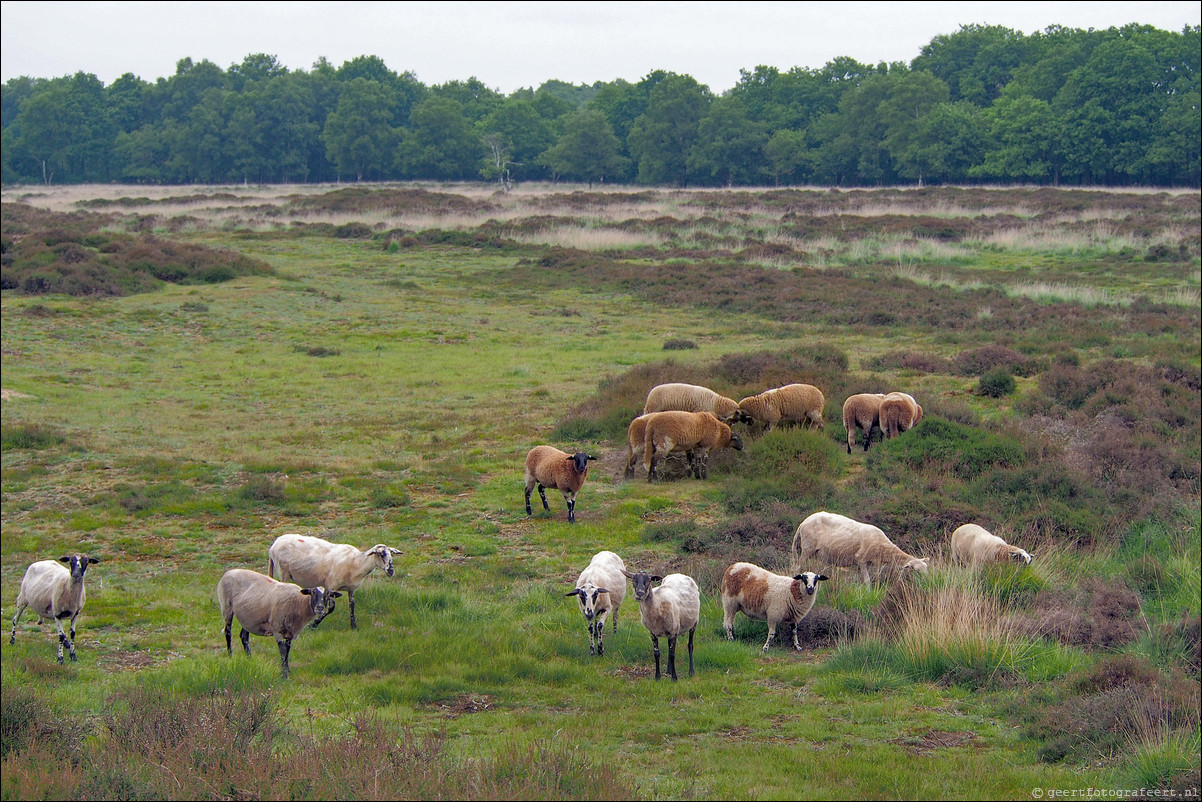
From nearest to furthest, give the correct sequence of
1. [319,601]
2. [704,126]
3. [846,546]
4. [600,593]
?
[319,601] → [600,593] → [846,546] → [704,126]

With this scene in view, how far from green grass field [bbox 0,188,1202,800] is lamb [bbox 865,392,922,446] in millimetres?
542

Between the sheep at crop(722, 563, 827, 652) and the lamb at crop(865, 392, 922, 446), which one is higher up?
the lamb at crop(865, 392, 922, 446)

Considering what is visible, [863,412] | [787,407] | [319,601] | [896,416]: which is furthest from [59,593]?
[896,416]

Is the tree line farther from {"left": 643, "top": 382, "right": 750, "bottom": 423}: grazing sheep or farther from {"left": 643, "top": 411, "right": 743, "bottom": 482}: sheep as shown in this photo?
{"left": 643, "top": 411, "right": 743, "bottom": 482}: sheep

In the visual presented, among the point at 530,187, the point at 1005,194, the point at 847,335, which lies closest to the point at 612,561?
the point at 847,335

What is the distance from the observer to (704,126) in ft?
324

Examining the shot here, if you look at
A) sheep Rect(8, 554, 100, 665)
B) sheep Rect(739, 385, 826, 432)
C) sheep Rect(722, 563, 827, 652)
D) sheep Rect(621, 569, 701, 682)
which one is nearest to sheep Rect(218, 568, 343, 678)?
sheep Rect(8, 554, 100, 665)

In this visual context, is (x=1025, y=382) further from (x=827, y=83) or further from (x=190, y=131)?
(x=190, y=131)

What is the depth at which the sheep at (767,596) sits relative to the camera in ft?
30.9

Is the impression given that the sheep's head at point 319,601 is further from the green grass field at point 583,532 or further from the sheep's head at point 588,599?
the sheep's head at point 588,599

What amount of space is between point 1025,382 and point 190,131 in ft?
355

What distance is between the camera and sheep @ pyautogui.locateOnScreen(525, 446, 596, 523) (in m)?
13.6

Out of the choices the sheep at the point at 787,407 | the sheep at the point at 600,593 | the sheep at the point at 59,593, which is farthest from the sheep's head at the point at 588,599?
the sheep at the point at 787,407

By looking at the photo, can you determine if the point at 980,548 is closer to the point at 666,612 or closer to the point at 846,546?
the point at 846,546
